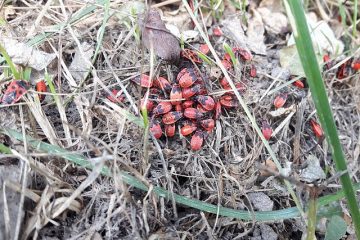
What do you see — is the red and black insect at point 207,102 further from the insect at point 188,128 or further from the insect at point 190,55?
the insect at point 190,55

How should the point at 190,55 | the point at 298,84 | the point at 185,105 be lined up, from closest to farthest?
the point at 185,105 < the point at 190,55 < the point at 298,84

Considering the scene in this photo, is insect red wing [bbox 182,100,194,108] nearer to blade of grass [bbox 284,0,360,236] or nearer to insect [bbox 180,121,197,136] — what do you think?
insect [bbox 180,121,197,136]

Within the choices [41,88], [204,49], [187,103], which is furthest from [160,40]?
[41,88]

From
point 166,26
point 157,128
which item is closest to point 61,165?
point 157,128

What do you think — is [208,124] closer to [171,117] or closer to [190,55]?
[171,117]

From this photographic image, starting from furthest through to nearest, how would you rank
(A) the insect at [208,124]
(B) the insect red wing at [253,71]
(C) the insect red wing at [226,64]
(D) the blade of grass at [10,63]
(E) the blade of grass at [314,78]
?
A: (B) the insect red wing at [253,71] < (C) the insect red wing at [226,64] < (A) the insect at [208,124] < (D) the blade of grass at [10,63] < (E) the blade of grass at [314,78]

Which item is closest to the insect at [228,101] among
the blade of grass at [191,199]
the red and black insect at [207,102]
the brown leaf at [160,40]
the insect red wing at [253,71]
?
the red and black insect at [207,102]

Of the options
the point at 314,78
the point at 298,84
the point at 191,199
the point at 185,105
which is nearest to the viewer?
the point at 314,78
